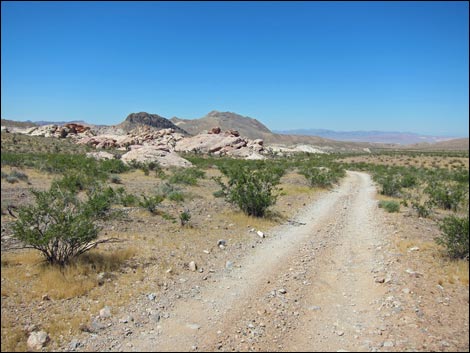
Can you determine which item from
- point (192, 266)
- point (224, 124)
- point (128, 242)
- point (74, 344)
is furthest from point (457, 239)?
point (224, 124)

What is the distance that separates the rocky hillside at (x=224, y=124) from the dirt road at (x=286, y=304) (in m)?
102

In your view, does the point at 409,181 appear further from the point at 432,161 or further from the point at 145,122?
the point at 145,122

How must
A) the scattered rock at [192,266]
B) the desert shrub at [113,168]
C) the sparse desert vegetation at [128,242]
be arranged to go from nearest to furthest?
the sparse desert vegetation at [128,242] → the scattered rock at [192,266] → the desert shrub at [113,168]

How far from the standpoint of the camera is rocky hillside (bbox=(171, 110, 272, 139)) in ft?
407

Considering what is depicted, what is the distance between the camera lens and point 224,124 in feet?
504

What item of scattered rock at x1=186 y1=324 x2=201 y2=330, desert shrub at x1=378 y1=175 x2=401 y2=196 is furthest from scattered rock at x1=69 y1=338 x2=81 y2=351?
desert shrub at x1=378 y1=175 x2=401 y2=196

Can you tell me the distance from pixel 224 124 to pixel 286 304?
15068 centimetres

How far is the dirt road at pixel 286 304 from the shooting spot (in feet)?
14.9

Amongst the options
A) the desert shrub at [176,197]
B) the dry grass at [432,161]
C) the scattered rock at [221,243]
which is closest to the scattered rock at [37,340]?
the scattered rock at [221,243]

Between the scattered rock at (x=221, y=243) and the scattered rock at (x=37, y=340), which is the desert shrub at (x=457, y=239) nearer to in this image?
the scattered rock at (x=221, y=243)

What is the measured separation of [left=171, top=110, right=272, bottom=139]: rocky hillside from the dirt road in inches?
4031

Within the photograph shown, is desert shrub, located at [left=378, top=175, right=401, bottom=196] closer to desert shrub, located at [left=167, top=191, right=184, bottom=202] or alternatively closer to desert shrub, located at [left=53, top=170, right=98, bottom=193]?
desert shrub, located at [left=167, top=191, right=184, bottom=202]

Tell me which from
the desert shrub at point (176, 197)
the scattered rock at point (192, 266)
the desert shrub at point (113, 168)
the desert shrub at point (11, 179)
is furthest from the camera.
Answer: the desert shrub at point (113, 168)

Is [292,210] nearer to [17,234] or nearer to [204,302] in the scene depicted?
[204,302]
